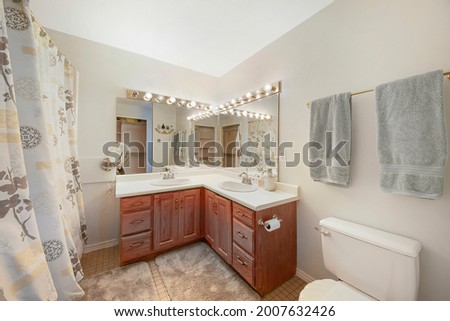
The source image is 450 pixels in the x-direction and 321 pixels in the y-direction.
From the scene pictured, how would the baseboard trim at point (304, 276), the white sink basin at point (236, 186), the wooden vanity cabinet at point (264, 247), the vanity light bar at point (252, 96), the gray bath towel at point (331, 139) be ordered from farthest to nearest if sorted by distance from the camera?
1. the white sink basin at point (236, 186)
2. the vanity light bar at point (252, 96)
3. the baseboard trim at point (304, 276)
4. the wooden vanity cabinet at point (264, 247)
5. the gray bath towel at point (331, 139)

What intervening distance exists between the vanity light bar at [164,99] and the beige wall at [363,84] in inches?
47.4

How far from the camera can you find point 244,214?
4.75 ft

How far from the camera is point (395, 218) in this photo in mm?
1068

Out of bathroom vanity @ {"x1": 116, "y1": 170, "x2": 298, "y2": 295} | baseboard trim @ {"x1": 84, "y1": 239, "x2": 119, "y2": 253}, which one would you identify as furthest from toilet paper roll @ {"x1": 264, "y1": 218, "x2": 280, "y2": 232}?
baseboard trim @ {"x1": 84, "y1": 239, "x2": 119, "y2": 253}

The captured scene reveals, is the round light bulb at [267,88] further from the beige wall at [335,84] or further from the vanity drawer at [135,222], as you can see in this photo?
the vanity drawer at [135,222]

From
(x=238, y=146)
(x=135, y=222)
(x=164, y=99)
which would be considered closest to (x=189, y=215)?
(x=135, y=222)

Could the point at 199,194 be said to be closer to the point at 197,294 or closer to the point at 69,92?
the point at 197,294

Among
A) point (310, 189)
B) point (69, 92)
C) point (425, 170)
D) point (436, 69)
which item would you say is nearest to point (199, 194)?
point (310, 189)

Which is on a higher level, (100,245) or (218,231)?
(218,231)

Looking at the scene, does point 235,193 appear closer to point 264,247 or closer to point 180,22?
point 264,247

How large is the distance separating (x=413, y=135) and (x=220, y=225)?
160cm

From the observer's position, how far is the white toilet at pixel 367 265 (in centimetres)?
90

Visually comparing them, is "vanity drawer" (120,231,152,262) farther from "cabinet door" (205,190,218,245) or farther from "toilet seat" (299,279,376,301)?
"toilet seat" (299,279,376,301)

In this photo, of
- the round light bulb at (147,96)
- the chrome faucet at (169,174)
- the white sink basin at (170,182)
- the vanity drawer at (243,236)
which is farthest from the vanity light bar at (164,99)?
the vanity drawer at (243,236)
